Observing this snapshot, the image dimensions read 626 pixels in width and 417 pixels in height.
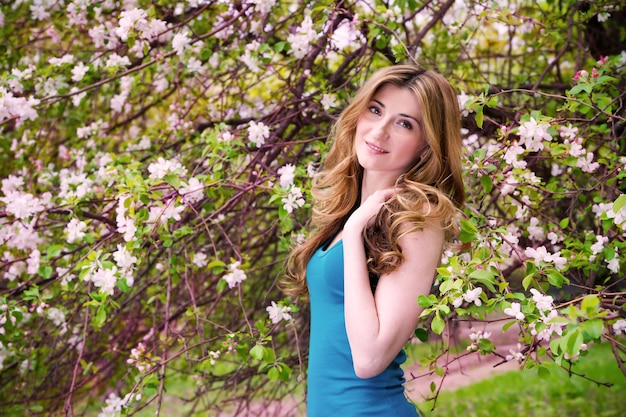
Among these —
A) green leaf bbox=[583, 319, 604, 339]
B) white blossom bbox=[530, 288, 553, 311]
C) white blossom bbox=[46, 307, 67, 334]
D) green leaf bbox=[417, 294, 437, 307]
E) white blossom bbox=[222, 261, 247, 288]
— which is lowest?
white blossom bbox=[46, 307, 67, 334]

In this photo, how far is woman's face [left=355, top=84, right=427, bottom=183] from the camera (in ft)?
6.59

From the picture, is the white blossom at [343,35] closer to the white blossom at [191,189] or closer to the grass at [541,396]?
the white blossom at [191,189]

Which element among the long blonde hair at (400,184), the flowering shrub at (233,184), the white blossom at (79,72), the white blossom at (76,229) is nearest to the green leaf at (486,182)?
the flowering shrub at (233,184)

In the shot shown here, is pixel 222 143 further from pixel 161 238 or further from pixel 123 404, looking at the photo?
pixel 123 404

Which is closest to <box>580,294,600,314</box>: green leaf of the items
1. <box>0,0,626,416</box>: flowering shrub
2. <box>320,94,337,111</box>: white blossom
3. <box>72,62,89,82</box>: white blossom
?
<box>0,0,626,416</box>: flowering shrub

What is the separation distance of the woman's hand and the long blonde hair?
25mm

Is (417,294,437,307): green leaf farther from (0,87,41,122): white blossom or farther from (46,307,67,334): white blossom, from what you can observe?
(0,87,41,122): white blossom

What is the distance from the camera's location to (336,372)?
6.17ft

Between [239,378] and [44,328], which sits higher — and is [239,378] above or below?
below

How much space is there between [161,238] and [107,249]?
0.82 feet

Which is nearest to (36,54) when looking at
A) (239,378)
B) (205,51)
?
(205,51)

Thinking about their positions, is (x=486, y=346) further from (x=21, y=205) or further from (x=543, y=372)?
(x=21, y=205)

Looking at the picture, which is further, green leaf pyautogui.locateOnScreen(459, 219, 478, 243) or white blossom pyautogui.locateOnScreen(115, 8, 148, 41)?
white blossom pyautogui.locateOnScreen(115, 8, 148, 41)

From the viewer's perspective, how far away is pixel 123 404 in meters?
2.45
